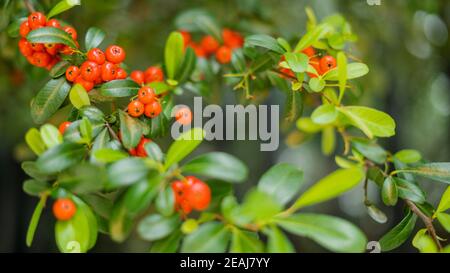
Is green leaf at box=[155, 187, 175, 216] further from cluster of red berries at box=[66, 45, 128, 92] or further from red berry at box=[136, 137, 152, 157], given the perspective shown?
cluster of red berries at box=[66, 45, 128, 92]

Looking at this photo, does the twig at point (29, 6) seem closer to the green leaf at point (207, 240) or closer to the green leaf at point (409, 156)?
the green leaf at point (207, 240)

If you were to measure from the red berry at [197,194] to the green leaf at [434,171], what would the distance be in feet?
1.25

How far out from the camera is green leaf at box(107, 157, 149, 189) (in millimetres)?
562

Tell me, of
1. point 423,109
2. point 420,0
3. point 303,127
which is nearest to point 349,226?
point 303,127

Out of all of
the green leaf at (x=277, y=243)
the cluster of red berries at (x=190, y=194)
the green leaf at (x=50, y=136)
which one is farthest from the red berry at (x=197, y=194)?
the green leaf at (x=50, y=136)

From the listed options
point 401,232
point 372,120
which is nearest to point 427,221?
point 401,232

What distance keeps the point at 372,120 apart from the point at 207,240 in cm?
35

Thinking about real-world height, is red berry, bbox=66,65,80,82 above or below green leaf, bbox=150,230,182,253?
above

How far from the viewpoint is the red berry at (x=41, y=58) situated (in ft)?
2.79

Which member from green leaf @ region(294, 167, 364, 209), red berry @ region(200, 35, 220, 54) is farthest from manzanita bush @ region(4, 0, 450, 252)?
red berry @ region(200, 35, 220, 54)

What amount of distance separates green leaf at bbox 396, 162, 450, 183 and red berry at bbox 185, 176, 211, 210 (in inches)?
14.9

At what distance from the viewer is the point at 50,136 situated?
2.14 ft

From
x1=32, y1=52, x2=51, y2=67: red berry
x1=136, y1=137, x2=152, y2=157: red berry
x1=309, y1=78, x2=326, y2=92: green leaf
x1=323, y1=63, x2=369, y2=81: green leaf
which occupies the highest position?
x1=32, y1=52, x2=51, y2=67: red berry
